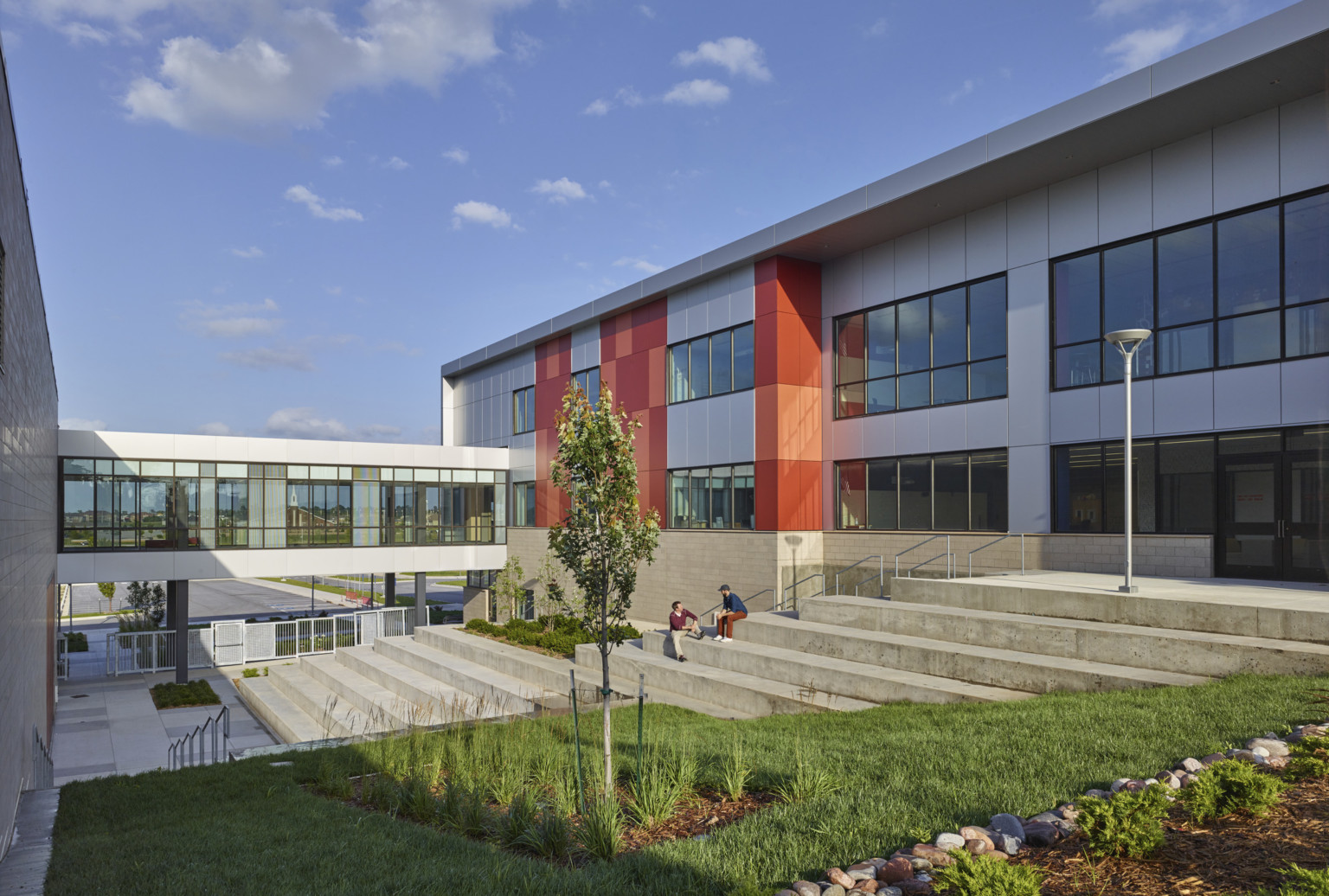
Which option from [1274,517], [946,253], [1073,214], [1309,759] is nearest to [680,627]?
[946,253]

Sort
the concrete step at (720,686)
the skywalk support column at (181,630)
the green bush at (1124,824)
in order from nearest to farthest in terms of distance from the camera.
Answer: the green bush at (1124,824)
the concrete step at (720,686)
the skywalk support column at (181,630)

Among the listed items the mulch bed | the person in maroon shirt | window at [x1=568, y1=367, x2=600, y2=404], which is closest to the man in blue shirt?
the person in maroon shirt

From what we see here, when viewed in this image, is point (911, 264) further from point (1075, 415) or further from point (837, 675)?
point (837, 675)

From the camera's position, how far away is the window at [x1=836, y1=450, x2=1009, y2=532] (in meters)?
19.2

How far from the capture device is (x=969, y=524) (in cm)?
1956

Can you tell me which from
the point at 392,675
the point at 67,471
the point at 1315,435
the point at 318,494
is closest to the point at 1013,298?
the point at 1315,435

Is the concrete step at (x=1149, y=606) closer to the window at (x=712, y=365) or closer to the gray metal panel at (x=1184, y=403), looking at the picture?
the gray metal panel at (x=1184, y=403)

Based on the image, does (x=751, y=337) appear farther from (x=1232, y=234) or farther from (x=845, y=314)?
(x=1232, y=234)

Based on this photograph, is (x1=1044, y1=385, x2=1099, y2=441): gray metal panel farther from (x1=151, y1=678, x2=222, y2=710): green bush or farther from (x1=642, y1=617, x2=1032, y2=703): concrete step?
(x1=151, y1=678, x2=222, y2=710): green bush

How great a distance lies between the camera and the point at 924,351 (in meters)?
20.8


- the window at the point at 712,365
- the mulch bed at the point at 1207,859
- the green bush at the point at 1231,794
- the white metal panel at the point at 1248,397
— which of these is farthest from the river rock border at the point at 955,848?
the window at the point at 712,365

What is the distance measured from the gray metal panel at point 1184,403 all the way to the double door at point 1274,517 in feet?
2.78

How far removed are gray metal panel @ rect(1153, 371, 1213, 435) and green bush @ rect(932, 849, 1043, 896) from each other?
1362cm

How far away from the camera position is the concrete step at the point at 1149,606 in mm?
11133
